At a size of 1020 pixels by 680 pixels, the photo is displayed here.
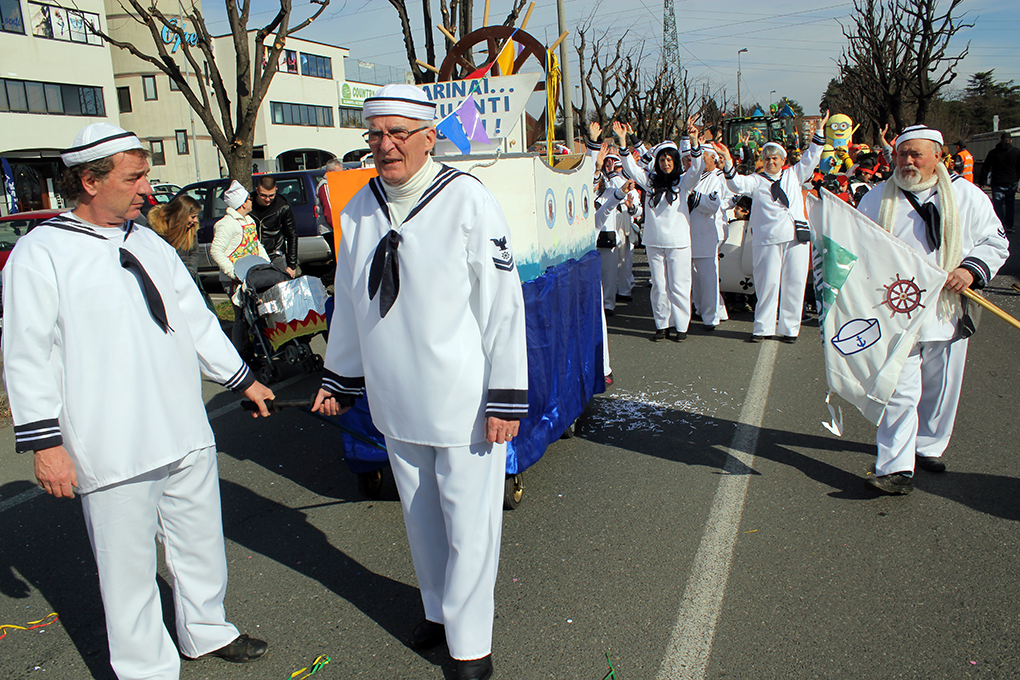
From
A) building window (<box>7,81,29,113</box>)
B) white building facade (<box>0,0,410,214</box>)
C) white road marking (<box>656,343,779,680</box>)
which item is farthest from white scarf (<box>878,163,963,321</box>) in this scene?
building window (<box>7,81,29,113</box>)

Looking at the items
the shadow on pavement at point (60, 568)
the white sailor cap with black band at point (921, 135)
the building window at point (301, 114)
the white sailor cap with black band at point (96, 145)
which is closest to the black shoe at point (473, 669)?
the shadow on pavement at point (60, 568)

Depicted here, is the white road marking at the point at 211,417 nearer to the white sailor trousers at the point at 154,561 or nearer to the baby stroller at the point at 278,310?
the baby stroller at the point at 278,310

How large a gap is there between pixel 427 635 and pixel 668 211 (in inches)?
232

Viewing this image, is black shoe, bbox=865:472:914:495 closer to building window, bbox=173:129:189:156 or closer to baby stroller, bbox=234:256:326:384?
baby stroller, bbox=234:256:326:384

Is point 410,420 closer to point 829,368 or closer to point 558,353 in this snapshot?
point 558,353

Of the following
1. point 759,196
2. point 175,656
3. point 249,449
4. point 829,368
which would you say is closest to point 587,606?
point 175,656

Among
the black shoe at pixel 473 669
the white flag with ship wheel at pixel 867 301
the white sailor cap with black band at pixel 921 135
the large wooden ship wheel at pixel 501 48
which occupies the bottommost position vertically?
the black shoe at pixel 473 669

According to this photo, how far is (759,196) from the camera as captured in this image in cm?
780

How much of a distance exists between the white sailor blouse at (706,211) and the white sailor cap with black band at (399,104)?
5918 millimetres

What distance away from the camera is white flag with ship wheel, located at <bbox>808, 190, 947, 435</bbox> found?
3869 mm

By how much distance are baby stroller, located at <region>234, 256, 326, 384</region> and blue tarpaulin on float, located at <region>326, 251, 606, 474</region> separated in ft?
8.13

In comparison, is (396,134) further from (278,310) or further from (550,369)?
(278,310)

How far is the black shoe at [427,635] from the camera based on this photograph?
2.86 meters

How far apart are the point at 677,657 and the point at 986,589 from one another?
1395mm
